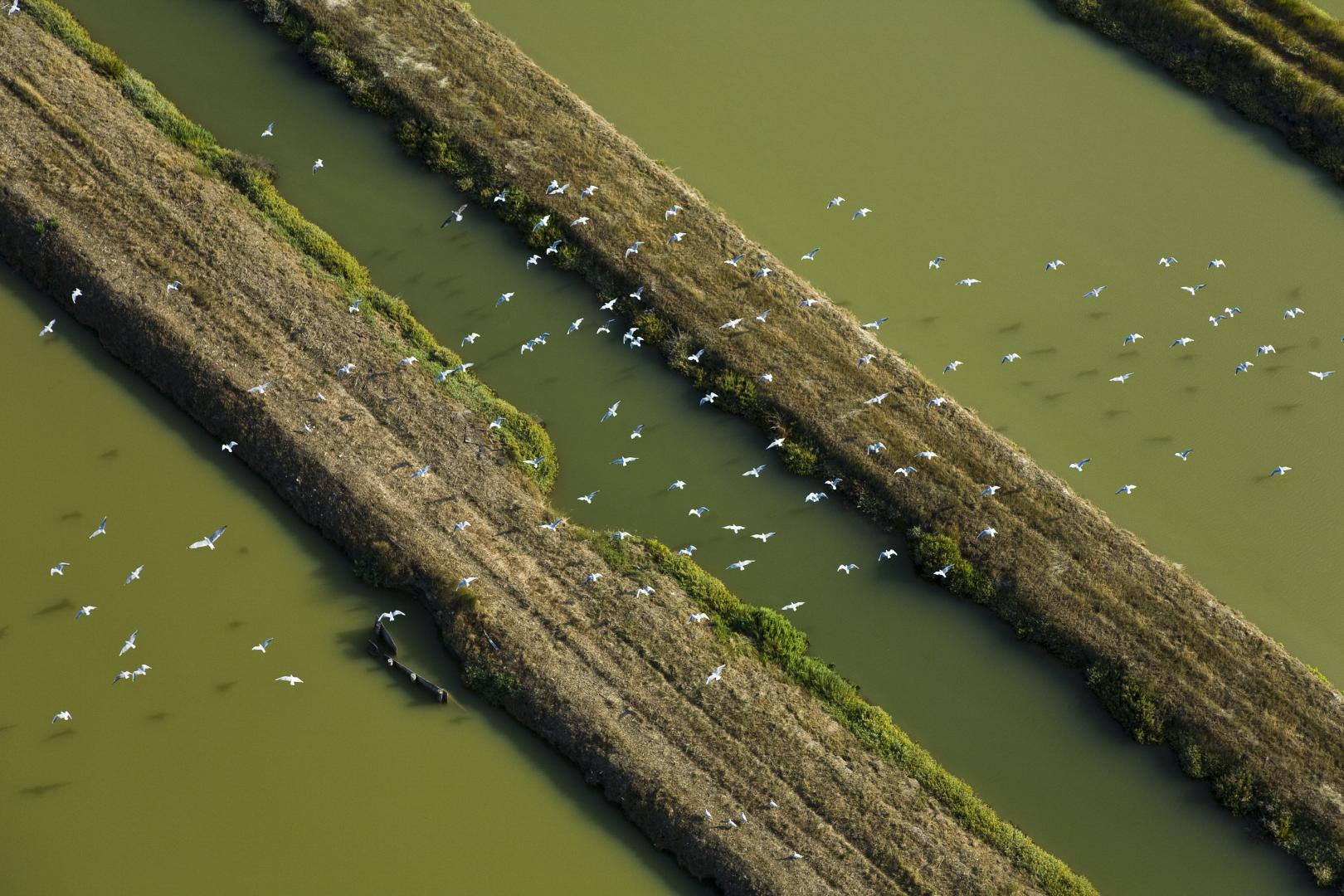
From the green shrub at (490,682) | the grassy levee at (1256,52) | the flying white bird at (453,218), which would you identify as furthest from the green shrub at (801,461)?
the grassy levee at (1256,52)

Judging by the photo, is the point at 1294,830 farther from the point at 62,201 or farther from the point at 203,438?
the point at 62,201

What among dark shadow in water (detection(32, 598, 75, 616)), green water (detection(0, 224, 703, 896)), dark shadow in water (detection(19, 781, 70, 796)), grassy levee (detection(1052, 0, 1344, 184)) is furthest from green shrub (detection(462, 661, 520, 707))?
grassy levee (detection(1052, 0, 1344, 184))

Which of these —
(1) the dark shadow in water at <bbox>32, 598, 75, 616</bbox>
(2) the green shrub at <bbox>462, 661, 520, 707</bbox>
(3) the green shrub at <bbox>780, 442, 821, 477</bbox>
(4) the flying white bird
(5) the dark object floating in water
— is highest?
(3) the green shrub at <bbox>780, 442, 821, 477</bbox>

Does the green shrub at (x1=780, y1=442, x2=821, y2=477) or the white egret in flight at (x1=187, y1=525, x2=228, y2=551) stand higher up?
the green shrub at (x1=780, y1=442, x2=821, y2=477)

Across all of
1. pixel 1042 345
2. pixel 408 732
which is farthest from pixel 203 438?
pixel 1042 345

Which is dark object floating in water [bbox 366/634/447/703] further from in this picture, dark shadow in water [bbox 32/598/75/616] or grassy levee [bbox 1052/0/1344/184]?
grassy levee [bbox 1052/0/1344/184]

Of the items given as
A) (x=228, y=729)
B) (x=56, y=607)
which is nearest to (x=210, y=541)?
(x=56, y=607)

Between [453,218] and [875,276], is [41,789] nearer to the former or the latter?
[453,218]
